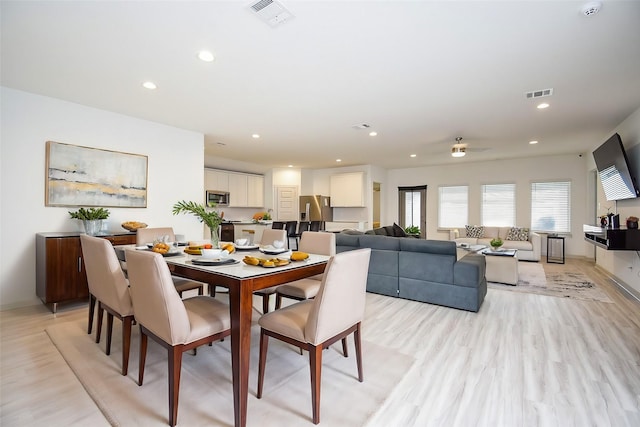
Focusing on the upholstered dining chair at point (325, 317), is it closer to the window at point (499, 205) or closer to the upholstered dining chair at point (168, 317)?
the upholstered dining chair at point (168, 317)

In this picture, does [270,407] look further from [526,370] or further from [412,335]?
[526,370]

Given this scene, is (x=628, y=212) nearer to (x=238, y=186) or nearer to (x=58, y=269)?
(x=58, y=269)

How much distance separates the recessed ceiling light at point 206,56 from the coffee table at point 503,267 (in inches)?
193

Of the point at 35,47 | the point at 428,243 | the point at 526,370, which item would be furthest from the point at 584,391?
the point at 35,47

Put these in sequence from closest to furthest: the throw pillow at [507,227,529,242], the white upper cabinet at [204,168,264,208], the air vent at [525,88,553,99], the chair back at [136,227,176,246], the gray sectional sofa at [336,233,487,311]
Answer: the chair back at [136,227,176,246], the air vent at [525,88,553,99], the gray sectional sofa at [336,233,487,311], the throw pillow at [507,227,529,242], the white upper cabinet at [204,168,264,208]

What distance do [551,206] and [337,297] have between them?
7.95 m

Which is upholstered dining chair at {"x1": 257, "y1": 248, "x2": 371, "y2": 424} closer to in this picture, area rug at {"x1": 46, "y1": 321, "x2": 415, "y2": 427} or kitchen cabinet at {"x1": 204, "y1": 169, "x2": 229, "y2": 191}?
area rug at {"x1": 46, "y1": 321, "x2": 415, "y2": 427}

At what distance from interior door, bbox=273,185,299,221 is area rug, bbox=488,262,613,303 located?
560 cm

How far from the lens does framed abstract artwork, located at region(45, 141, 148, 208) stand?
358 centimetres

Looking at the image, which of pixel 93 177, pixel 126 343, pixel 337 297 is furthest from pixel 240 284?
pixel 93 177

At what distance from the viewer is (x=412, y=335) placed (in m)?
2.78

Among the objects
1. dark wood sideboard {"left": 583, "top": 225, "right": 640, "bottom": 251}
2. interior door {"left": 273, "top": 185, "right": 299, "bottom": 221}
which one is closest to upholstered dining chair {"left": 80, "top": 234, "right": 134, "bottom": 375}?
dark wood sideboard {"left": 583, "top": 225, "right": 640, "bottom": 251}

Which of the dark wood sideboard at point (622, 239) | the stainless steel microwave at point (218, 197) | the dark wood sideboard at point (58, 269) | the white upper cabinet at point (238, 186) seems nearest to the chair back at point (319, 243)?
the dark wood sideboard at point (58, 269)

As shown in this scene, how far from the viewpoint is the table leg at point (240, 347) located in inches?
60.6
